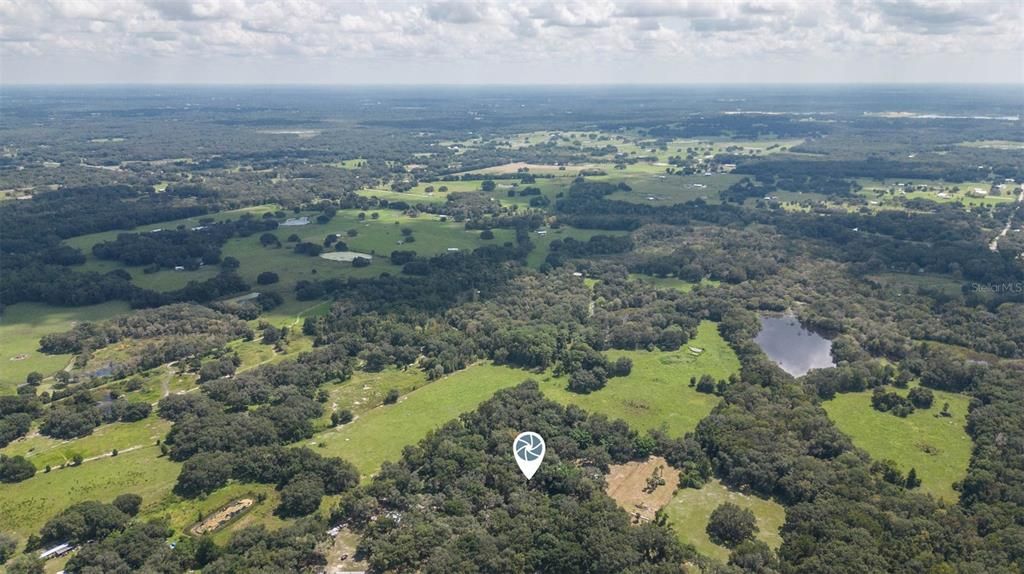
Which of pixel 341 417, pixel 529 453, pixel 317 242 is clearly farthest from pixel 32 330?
pixel 529 453

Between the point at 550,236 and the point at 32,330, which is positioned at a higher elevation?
the point at 550,236

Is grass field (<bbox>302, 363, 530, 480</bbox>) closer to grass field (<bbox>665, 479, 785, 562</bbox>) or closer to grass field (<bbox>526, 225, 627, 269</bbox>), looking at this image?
grass field (<bbox>665, 479, 785, 562</bbox>)

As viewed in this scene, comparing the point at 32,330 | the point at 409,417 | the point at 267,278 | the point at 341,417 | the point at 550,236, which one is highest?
the point at 550,236

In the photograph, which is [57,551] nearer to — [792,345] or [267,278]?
[267,278]

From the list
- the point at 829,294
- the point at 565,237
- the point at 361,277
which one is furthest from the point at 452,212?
the point at 829,294

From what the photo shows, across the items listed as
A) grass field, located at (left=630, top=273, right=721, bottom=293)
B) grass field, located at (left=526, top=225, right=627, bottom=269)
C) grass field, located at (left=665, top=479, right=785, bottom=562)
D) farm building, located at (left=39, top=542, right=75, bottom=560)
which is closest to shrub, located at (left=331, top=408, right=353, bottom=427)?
farm building, located at (left=39, top=542, right=75, bottom=560)

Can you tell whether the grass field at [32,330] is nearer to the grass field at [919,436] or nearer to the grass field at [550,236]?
the grass field at [550,236]

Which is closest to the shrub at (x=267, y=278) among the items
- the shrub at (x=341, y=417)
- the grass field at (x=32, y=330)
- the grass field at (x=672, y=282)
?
the grass field at (x=32, y=330)
